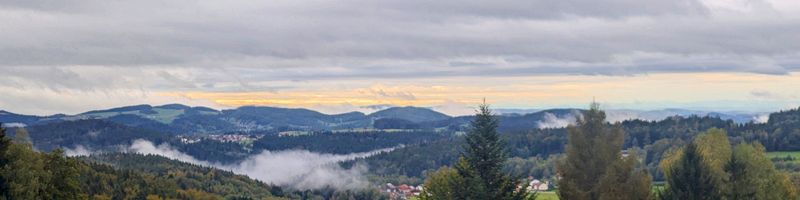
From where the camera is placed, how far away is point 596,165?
46281mm

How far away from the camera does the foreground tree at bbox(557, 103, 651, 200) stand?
45.7 m

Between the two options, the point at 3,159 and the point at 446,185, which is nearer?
the point at 446,185

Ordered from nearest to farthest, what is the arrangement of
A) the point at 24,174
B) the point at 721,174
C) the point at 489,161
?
the point at 489,161
the point at 721,174
the point at 24,174

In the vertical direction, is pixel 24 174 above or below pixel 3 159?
below

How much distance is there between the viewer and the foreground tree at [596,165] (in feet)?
150

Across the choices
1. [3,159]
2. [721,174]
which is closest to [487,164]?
[721,174]

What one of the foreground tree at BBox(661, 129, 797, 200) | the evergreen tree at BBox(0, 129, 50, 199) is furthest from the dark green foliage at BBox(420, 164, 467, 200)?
the evergreen tree at BBox(0, 129, 50, 199)

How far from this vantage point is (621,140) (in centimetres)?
4641

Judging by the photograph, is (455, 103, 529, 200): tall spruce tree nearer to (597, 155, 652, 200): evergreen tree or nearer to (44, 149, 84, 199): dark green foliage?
(597, 155, 652, 200): evergreen tree

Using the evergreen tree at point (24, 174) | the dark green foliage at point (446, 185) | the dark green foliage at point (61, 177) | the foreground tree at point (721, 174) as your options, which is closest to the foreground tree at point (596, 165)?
the foreground tree at point (721, 174)

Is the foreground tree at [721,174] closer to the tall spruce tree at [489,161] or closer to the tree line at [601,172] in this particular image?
the tree line at [601,172]

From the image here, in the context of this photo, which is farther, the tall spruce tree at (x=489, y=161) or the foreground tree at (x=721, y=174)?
the foreground tree at (x=721, y=174)

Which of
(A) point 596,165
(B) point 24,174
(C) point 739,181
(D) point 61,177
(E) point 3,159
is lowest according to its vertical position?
(D) point 61,177

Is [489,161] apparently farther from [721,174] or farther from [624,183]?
[721,174]
